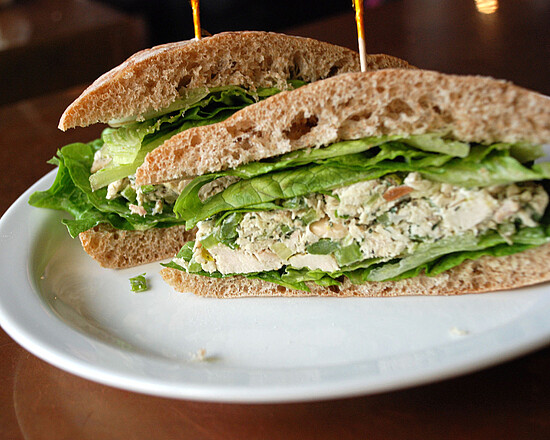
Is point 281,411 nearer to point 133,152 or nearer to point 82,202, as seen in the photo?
point 133,152

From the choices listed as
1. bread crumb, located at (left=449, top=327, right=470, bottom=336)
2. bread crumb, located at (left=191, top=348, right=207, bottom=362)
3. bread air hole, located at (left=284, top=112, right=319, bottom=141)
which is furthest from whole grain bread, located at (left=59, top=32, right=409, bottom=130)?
bread crumb, located at (left=449, top=327, right=470, bottom=336)

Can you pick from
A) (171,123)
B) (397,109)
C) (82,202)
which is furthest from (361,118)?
(82,202)

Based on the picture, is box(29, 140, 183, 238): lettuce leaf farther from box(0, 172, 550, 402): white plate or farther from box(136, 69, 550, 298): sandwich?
box(136, 69, 550, 298): sandwich

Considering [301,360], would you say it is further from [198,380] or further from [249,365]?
[198,380]

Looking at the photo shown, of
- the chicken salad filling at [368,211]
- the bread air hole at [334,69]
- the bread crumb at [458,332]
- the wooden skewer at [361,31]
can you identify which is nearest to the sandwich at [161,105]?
the bread air hole at [334,69]

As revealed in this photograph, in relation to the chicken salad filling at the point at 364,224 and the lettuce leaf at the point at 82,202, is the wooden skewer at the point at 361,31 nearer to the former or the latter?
the chicken salad filling at the point at 364,224

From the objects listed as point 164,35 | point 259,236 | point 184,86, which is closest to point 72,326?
point 259,236
